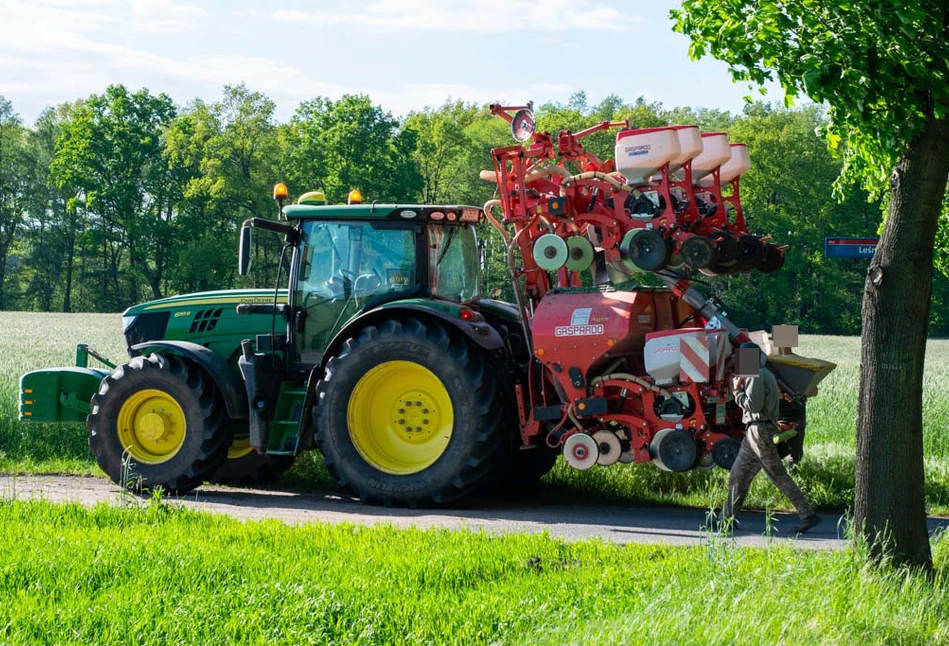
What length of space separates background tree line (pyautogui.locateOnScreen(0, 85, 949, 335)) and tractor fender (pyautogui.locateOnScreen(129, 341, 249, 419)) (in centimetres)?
3304

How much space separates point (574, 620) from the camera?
6.06 meters

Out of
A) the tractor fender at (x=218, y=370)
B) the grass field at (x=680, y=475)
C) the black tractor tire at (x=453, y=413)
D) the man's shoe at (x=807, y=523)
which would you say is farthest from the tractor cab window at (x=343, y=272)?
the man's shoe at (x=807, y=523)

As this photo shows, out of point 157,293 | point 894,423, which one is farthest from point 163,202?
point 894,423

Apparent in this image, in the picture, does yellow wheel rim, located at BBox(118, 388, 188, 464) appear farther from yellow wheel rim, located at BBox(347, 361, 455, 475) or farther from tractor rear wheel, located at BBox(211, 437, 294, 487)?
yellow wheel rim, located at BBox(347, 361, 455, 475)

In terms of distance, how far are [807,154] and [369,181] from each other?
19.6 meters

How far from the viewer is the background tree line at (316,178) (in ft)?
163

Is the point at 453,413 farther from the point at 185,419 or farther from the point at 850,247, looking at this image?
the point at 850,247

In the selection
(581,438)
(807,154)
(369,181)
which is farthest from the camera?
(807,154)

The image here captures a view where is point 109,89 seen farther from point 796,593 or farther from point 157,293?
point 796,593

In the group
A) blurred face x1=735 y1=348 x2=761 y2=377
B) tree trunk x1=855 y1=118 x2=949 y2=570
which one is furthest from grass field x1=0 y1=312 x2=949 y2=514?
tree trunk x1=855 y1=118 x2=949 y2=570

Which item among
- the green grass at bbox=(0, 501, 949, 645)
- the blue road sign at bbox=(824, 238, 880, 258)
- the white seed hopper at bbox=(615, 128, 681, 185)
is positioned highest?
the white seed hopper at bbox=(615, 128, 681, 185)

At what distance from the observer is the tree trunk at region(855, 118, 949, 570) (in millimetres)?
6891

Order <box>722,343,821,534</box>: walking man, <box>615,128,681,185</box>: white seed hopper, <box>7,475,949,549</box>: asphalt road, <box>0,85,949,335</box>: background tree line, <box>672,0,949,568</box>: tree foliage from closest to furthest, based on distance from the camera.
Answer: <box>672,0,949,568</box>: tree foliage
<box>722,343,821,534</box>: walking man
<box>7,475,949,549</box>: asphalt road
<box>615,128,681,185</box>: white seed hopper
<box>0,85,949,335</box>: background tree line

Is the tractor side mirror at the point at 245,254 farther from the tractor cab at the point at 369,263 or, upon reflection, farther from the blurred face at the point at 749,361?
the blurred face at the point at 749,361
